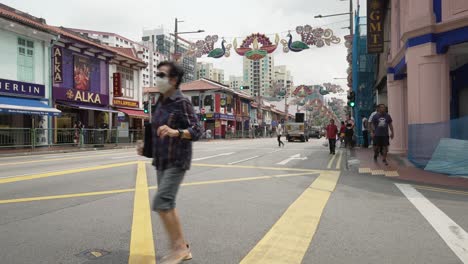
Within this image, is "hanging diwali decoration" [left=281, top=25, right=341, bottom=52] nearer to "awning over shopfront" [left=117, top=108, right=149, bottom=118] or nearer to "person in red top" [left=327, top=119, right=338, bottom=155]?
"person in red top" [left=327, top=119, right=338, bottom=155]

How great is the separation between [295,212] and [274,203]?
0.66 meters

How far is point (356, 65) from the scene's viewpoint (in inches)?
1059

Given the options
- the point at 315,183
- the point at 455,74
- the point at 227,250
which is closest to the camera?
the point at 227,250

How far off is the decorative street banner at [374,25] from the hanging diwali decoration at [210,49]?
9.24 meters

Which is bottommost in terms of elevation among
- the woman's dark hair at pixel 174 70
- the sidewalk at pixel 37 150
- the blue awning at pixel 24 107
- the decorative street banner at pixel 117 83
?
the sidewalk at pixel 37 150

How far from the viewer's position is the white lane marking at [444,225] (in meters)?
3.62

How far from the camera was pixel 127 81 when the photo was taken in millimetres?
33156

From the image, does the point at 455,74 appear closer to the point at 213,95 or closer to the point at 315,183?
the point at 315,183

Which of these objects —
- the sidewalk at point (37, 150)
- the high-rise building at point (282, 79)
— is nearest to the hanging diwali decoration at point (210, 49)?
the sidewalk at point (37, 150)

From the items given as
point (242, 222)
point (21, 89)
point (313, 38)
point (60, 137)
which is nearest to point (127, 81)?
point (21, 89)

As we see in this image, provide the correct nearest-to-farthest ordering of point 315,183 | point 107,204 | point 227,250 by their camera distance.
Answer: point 227,250, point 107,204, point 315,183

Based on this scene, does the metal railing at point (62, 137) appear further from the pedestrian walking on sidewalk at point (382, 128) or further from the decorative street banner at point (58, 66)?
the pedestrian walking on sidewalk at point (382, 128)

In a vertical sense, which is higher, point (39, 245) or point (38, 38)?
point (38, 38)

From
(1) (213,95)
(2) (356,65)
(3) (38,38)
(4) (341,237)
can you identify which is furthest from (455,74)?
(1) (213,95)
